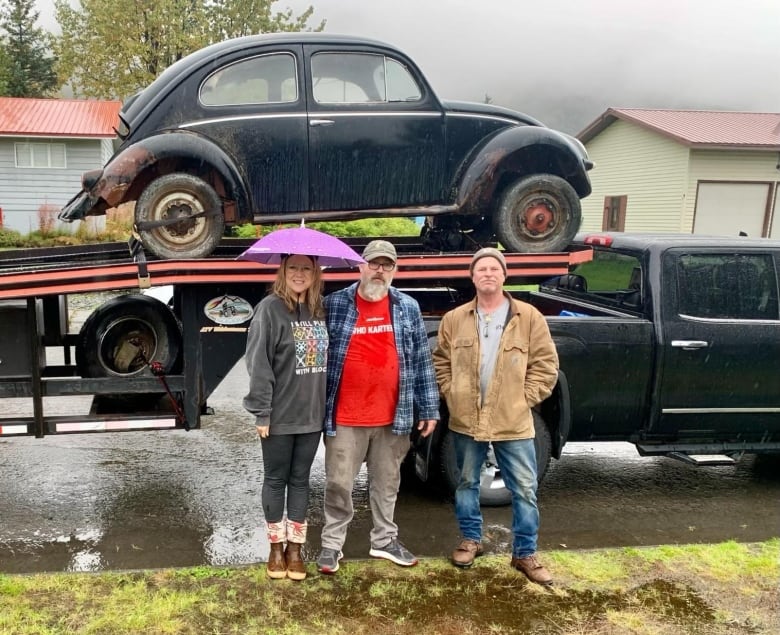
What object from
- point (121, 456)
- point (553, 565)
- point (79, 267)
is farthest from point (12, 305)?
point (553, 565)

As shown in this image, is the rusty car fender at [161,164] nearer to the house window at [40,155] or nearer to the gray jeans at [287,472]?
the gray jeans at [287,472]

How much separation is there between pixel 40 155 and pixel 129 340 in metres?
18.5

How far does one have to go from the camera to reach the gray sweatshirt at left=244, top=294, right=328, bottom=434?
3.36 meters

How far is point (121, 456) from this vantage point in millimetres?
5562

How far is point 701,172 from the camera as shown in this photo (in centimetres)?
1959

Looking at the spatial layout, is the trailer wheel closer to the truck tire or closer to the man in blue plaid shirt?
the man in blue plaid shirt

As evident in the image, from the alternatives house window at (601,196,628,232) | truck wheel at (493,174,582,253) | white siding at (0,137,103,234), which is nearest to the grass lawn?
truck wheel at (493,174,582,253)

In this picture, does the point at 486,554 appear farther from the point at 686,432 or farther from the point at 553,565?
the point at 686,432

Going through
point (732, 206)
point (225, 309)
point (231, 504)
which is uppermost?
point (732, 206)

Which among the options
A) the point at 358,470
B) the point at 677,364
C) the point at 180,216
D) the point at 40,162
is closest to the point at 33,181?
the point at 40,162

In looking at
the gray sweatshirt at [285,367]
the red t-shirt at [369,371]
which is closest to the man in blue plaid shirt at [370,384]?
the red t-shirt at [369,371]

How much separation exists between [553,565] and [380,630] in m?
1.11

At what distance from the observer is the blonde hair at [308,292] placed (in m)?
3.45

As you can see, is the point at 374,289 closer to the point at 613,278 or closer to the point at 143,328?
the point at 143,328
